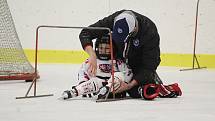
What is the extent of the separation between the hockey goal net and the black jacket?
1610mm

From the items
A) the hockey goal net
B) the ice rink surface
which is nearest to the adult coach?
the ice rink surface

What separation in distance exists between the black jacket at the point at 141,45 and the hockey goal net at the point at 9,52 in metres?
1.61

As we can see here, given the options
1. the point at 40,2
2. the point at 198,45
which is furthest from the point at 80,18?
the point at 198,45

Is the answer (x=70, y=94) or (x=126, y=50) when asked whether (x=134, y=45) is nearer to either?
(x=126, y=50)

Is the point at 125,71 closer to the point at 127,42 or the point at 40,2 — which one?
the point at 127,42

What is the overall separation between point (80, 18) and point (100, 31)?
427 cm

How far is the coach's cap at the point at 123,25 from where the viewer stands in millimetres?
3098

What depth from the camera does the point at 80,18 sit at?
7.56m

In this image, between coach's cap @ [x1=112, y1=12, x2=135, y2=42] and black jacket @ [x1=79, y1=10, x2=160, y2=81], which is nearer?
coach's cap @ [x1=112, y1=12, x2=135, y2=42]

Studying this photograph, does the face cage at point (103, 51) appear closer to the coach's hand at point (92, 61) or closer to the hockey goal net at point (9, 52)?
the coach's hand at point (92, 61)

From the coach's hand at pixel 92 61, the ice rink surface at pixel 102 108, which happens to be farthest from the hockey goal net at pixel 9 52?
the coach's hand at pixel 92 61

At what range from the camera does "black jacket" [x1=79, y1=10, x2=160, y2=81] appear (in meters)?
3.23

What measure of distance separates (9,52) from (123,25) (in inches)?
91.4

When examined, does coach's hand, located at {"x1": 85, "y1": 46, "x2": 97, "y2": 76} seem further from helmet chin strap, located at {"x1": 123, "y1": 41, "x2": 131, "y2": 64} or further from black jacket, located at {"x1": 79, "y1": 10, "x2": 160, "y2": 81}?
helmet chin strap, located at {"x1": 123, "y1": 41, "x2": 131, "y2": 64}
